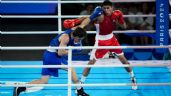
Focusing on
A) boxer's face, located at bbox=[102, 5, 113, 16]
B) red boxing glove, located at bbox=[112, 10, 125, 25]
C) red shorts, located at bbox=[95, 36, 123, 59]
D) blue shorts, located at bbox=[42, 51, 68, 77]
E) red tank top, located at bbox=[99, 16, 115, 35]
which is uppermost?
boxer's face, located at bbox=[102, 5, 113, 16]

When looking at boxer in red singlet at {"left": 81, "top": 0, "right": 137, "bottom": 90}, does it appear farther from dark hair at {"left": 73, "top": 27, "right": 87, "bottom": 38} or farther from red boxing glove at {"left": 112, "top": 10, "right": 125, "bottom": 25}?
dark hair at {"left": 73, "top": 27, "right": 87, "bottom": 38}

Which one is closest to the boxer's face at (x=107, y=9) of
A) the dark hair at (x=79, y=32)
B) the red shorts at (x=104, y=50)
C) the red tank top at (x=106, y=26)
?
the red tank top at (x=106, y=26)

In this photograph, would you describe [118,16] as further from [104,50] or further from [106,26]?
[104,50]

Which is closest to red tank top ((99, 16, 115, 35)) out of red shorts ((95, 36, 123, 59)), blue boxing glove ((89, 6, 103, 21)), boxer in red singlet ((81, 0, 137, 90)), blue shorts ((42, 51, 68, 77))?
boxer in red singlet ((81, 0, 137, 90))

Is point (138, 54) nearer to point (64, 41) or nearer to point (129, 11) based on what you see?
point (129, 11)

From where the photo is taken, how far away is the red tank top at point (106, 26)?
19.3 ft

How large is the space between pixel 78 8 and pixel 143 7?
1.53m

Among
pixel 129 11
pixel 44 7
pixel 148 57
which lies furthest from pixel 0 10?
pixel 148 57

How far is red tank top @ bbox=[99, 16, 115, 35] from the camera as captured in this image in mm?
5891

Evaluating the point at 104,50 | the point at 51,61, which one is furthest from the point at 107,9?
the point at 51,61

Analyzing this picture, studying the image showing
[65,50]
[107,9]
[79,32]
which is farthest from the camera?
[107,9]

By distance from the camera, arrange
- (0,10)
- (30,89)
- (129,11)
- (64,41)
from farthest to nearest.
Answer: (0,10) → (129,11) → (30,89) → (64,41)

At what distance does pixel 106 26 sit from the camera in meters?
5.95

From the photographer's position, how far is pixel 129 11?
28.0 feet
